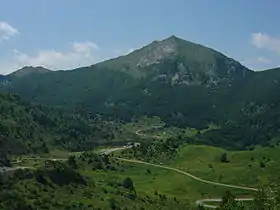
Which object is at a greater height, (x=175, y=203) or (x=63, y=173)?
(x=63, y=173)

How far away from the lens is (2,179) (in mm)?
131750

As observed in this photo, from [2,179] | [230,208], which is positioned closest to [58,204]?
[2,179]

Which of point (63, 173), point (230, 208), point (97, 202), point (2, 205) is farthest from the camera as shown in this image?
point (63, 173)

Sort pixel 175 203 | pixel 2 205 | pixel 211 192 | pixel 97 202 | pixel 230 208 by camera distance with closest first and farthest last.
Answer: pixel 230 208, pixel 2 205, pixel 97 202, pixel 175 203, pixel 211 192

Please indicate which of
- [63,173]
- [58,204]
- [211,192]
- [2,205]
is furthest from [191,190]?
[2,205]

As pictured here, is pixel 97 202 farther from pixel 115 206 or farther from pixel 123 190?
pixel 123 190

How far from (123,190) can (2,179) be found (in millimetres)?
46132

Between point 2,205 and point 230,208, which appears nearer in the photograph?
point 230,208

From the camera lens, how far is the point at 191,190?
19450 centimetres

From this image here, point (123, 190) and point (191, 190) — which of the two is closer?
point (123, 190)

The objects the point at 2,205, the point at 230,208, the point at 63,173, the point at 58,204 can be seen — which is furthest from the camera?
the point at 63,173

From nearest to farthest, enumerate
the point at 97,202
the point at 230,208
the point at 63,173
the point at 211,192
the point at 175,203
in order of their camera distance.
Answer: the point at 230,208 → the point at 97,202 → the point at 63,173 → the point at 175,203 → the point at 211,192

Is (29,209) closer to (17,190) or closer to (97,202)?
(17,190)

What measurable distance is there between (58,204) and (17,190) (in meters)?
10.5
